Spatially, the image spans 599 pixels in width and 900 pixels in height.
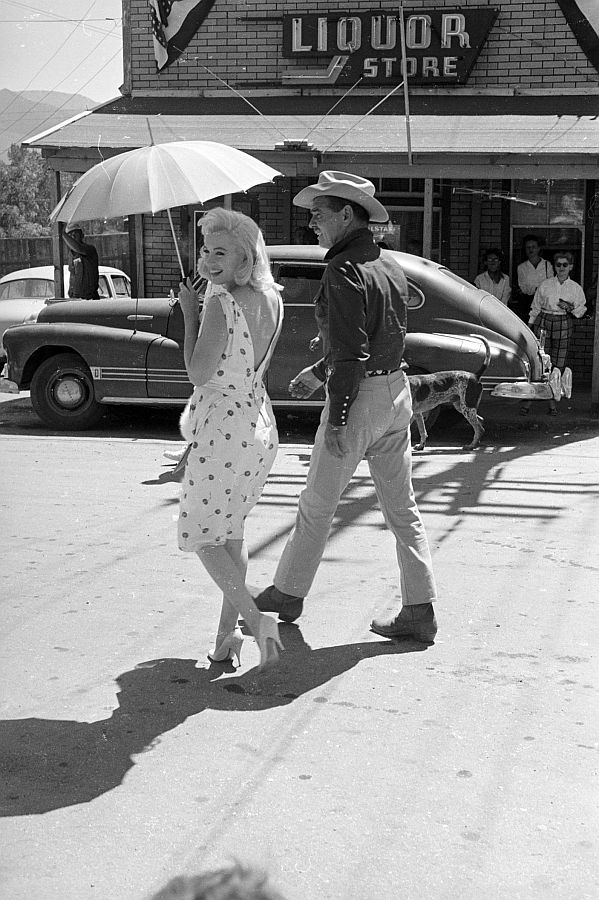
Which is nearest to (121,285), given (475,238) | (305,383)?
(475,238)

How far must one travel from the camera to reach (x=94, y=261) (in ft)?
43.8

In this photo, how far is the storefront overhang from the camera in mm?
12266

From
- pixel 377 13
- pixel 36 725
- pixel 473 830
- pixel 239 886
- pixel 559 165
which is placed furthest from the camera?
pixel 377 13

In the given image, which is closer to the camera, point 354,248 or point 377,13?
point 354,248

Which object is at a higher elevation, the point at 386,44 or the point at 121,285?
the point at 386,44

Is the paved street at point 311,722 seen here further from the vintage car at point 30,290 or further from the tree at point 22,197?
the tree at point 22,197

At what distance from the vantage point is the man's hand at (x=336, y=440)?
466cm

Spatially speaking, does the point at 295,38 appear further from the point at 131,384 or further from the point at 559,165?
the point at 131,384

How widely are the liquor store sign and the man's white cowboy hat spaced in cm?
1161

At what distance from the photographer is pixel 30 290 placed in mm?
16719

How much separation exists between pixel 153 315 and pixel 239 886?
389 inches

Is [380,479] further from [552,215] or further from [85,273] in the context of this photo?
[552,215]

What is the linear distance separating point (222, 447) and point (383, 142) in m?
9.67

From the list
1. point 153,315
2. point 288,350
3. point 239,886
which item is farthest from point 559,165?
point 239,886
